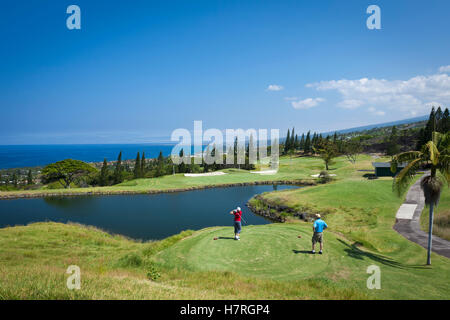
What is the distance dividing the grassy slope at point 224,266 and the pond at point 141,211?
10.3 meters

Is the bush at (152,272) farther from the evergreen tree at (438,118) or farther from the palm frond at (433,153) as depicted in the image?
the evergreen tree at (438,118)

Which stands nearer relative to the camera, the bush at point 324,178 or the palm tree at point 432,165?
the palm tree at point 432,165

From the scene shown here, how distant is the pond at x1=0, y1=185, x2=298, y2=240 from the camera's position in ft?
A: 94.2

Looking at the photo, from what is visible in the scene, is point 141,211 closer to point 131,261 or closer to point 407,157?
point 131,261

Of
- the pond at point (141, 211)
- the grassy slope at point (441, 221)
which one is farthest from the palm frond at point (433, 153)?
the pond at point (141, 211)

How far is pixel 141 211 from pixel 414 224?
109 ft

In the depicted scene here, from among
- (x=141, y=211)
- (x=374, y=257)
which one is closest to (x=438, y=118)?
(x=374, y=257)

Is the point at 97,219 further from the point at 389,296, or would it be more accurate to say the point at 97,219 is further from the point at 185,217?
the point at 389,296

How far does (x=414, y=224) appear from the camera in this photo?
18453 millimetres

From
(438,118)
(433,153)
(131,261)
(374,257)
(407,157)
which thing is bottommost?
(131,261)

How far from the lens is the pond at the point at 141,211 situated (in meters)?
28.7

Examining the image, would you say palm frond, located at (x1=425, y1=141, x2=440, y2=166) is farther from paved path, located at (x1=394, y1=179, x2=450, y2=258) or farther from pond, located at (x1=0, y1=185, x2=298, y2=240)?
pond, located at (x1=0, y1=185, x2=298, y2=240)

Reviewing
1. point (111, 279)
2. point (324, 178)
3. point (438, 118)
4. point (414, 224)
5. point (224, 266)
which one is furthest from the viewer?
point (438, 118)
